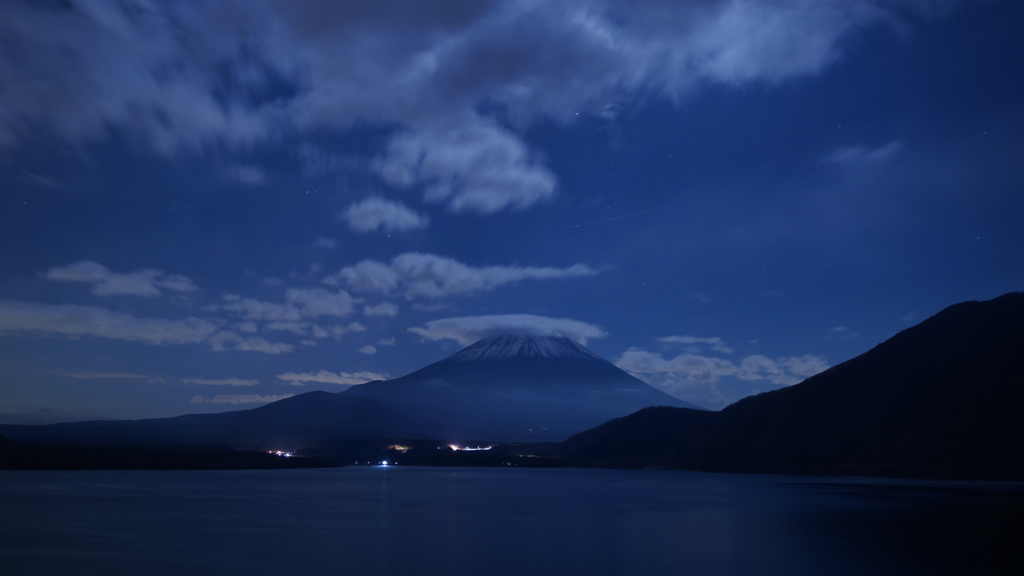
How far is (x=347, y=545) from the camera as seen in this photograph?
29297 millimetres

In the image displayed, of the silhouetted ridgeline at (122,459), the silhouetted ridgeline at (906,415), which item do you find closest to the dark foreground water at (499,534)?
the silhouetted ridgeline at (906,415)

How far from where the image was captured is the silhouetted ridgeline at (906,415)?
84875 mm

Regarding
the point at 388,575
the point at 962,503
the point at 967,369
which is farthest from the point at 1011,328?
the point at 388,575

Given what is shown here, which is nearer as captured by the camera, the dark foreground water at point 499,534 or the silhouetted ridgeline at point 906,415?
the dark foreground water at point 499,534

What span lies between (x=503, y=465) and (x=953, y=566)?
134344 millimetres

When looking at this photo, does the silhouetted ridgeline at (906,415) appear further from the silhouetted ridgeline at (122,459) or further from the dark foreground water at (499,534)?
the silhouetted ridgeline at (122,459)

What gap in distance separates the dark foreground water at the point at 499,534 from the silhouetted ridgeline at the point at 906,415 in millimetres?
32059

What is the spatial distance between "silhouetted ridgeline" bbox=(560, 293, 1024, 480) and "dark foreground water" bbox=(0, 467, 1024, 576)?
32059 mm

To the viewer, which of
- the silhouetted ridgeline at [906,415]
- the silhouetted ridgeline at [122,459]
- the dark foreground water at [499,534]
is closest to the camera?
the dark foreground water at [499,534]

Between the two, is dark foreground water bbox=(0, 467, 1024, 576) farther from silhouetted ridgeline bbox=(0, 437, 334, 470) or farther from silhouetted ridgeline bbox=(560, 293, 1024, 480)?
silhouetted ridgeline bbox=(0, 437, 334, 470)

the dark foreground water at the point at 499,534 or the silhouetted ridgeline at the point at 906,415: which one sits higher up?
the silhouetted ridgeline at the point at 906,415

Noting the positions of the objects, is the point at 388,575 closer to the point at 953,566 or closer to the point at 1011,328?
the point at 953,566

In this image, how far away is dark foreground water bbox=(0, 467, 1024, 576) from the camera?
81.8 feet

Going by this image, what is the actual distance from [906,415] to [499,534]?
87.8 meters
